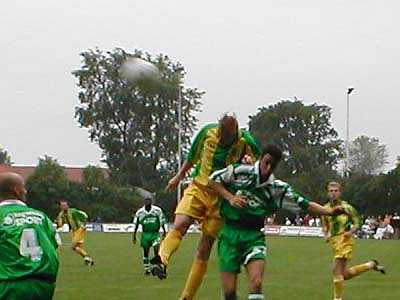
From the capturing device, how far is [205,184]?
1309cm

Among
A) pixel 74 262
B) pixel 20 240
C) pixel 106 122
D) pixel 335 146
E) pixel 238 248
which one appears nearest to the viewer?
pixel 20 240

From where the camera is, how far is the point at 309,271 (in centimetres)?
2997

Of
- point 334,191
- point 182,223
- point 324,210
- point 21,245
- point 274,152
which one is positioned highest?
point 274,152

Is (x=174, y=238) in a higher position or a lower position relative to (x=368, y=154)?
higher

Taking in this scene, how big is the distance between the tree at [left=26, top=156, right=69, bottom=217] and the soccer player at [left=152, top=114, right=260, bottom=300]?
75132 millimetres

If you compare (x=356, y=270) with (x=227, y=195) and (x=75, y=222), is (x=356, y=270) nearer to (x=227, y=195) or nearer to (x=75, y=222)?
(x=227, y=195)

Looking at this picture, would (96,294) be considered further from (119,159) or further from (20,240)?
(119,159)

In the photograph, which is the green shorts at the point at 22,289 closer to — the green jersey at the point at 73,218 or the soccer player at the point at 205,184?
the soccer player at the point at 205,184

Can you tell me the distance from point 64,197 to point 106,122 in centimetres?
902

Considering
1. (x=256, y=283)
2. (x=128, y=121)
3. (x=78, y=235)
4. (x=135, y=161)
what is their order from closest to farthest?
(x=256, y=283)
(x=78, y=235)
(x=128, y=121)
(x=135, y=161)

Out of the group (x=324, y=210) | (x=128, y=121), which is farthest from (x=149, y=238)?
(x=128, y=121)

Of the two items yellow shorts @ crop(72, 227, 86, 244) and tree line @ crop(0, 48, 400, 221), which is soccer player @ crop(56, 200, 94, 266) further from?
tree line @ crop(0, 48, 400, 221)

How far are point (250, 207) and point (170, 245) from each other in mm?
1380

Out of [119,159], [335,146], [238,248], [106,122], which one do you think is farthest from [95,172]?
[238,248]
